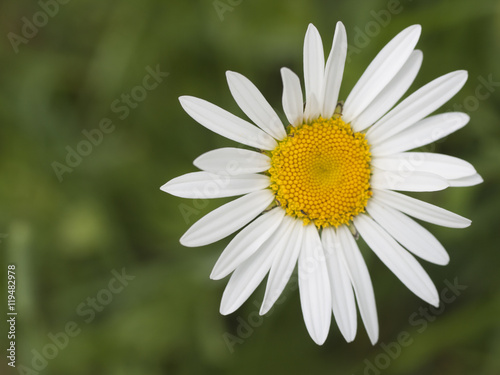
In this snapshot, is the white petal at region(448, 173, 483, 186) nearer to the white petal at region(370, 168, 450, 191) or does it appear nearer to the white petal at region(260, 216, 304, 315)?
the white petal at region(370, 168, 450, 191)

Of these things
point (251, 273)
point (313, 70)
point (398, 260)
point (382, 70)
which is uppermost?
point (313, 70)

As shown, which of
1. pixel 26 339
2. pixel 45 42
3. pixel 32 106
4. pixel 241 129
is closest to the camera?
pixel 241 129

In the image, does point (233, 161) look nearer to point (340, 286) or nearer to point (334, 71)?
point (334, 71)

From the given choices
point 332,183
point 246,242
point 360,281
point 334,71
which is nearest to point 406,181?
point 332,183

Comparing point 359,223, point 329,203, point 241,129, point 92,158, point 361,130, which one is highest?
point 92,158

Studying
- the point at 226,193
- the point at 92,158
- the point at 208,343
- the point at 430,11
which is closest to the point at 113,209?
the point at 92,158

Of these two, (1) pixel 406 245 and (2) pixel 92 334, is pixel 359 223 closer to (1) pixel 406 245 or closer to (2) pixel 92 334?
(1) pixel 406 245
